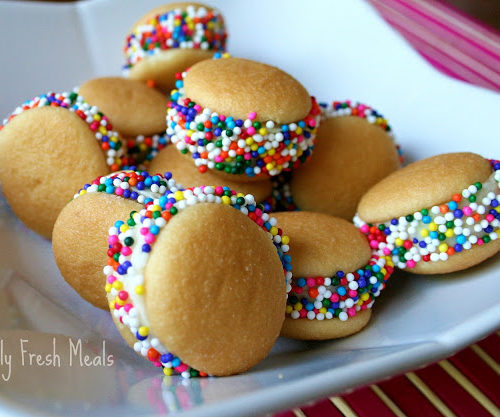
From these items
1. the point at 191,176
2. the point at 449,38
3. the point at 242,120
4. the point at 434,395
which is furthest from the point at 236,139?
the point at 449,38

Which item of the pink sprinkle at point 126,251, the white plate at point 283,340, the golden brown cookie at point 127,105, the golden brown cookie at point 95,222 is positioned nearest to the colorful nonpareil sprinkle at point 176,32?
the golden brown cookie at point 127,105

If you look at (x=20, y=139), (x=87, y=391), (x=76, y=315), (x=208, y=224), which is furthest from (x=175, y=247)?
(x=20, y=139)

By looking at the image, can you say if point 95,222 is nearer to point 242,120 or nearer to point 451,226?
point 242,120

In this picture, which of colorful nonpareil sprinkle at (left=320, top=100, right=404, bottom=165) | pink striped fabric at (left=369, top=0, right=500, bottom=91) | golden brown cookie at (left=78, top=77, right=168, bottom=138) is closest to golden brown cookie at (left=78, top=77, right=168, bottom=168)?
golden brown cookie at (left=78, top=77, right=168, bottom=138)

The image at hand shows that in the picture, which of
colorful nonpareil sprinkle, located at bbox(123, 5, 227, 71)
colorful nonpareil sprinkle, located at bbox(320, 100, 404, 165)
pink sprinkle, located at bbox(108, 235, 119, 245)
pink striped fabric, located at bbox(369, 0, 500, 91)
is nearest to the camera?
pink sprinkle, located at bbox(108, 235, 119, 245)

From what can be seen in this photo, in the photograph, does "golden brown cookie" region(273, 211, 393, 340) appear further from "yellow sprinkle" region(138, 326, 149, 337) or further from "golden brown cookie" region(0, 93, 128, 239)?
"golden brown cookie" region(0, 93, 128, 239)

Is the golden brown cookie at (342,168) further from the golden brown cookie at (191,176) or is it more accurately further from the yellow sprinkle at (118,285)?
the yellow sprinkle at (118,285)
